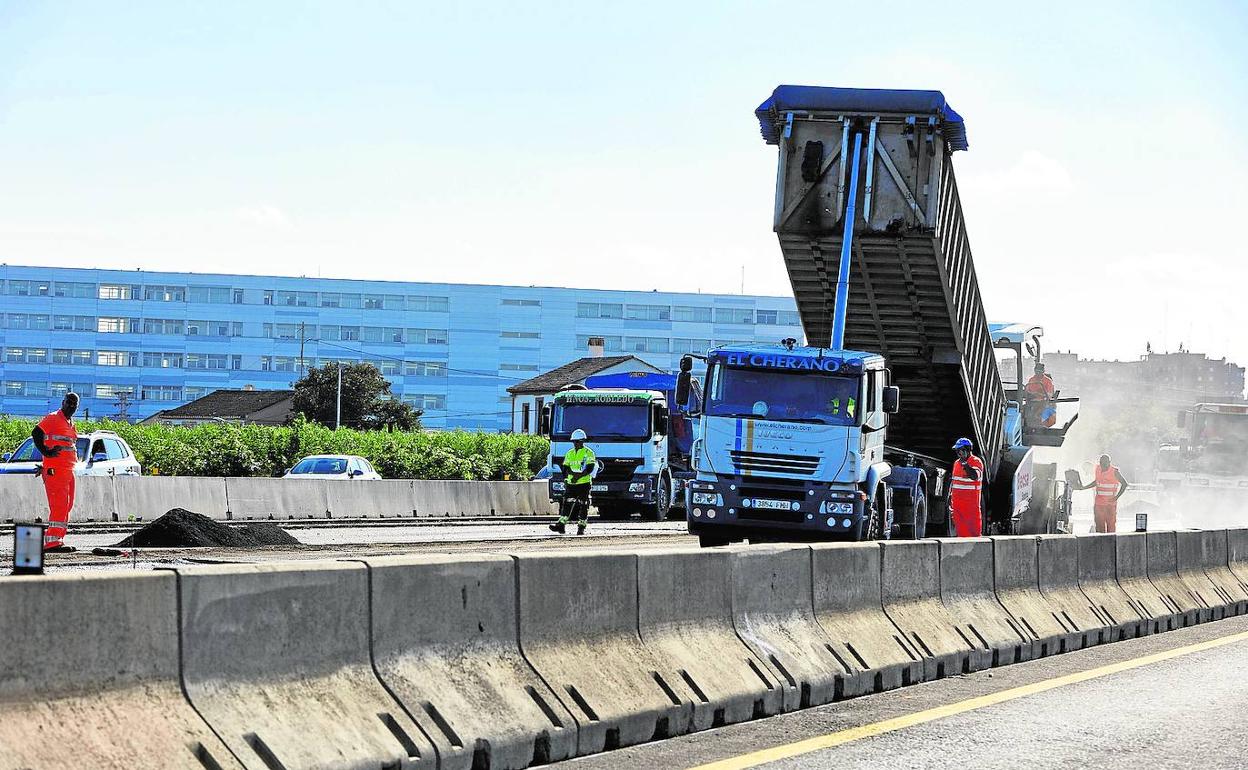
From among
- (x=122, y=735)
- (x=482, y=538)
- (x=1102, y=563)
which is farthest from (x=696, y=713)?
A: (x=482, y=538)

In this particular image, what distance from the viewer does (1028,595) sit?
13141 millimetres

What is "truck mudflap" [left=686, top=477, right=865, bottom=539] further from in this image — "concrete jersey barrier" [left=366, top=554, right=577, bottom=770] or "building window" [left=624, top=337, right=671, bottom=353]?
"building window" [left=624, top=337, right=671, bottom=353]

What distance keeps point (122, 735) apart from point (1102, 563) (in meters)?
11.4

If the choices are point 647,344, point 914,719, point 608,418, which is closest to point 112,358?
point 647,344

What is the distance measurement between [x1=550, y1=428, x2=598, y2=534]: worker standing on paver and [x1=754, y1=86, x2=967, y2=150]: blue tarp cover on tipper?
861 cm

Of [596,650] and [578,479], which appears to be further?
[578,479]

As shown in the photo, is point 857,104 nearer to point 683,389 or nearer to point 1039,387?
point 683,389

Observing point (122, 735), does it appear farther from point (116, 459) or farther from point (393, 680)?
point (116, 459)

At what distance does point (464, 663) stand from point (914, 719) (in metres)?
2.92

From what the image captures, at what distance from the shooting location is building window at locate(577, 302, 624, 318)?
144 metres

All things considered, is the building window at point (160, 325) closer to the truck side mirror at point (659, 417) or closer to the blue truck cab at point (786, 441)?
the truck side mirror at point (659, 417)

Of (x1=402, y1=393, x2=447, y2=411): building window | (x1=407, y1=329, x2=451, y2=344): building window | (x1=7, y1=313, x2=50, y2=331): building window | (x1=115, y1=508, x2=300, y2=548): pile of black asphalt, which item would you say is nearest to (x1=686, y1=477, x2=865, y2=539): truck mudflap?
(x1=115, y1=508, x2=300, y2=548): pile of black asphalt

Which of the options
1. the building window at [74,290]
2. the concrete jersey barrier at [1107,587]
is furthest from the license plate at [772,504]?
the building window at [74,290]

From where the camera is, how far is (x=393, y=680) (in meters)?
6.65
